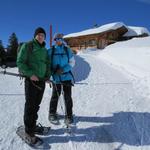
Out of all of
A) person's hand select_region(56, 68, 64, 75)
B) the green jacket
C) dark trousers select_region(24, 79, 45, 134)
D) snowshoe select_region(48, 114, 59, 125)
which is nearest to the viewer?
the green jacket

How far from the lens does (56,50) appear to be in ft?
17.9

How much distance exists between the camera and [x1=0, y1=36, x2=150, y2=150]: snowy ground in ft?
15.7

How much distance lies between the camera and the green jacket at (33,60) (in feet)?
14.8

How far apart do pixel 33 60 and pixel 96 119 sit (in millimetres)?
2326

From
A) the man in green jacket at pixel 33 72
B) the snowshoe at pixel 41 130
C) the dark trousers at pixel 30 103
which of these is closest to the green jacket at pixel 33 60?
the man in green jacket at pixel 33 72

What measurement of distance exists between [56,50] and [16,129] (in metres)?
1.86

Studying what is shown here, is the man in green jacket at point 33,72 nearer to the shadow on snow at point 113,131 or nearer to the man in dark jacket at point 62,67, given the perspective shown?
the shadow on snow at point 113,131

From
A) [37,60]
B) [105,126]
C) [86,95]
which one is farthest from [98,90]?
[37,60]

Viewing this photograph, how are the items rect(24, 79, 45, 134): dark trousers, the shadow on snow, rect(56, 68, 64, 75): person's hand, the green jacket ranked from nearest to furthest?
the green jacket → rect(24, 79, 45, 134): dark trousers → the shadow on snow → rect(56, 68, 64, 75): person's hand

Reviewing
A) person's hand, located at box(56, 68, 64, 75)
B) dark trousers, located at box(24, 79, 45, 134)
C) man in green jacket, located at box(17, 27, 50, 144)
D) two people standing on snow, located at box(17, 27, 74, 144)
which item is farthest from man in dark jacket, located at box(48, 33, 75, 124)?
dark trousers, located at box(24, 79, 45, 134)

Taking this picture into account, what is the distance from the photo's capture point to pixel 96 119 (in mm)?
6070

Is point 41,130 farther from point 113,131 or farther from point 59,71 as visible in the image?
point 113,131

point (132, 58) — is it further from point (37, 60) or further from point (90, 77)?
point (37, 60)

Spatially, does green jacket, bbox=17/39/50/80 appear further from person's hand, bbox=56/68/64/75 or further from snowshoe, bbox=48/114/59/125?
snowshoe, bbox=48/114/59/125
